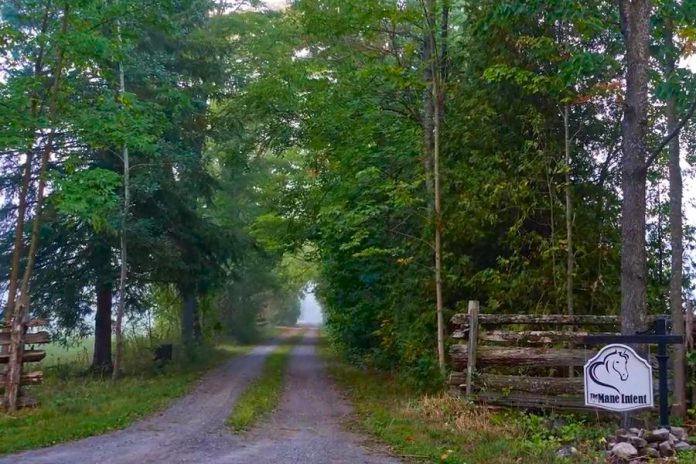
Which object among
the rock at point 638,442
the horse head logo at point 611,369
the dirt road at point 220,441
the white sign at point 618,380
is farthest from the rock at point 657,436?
the dirt road at point 220,441

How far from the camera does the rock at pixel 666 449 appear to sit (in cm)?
789

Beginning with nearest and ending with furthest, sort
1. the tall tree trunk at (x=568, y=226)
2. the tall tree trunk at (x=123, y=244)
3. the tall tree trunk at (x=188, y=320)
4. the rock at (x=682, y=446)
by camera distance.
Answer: the rock at (x=682, y=446), the tall tree trunk at (x=568, y=226), the tall tree trunk at (x=123, y=244), the tall tree trunk at (x=188, y=320)

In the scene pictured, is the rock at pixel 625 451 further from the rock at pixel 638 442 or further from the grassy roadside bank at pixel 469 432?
the grassy roadside bank at pixel 469 432

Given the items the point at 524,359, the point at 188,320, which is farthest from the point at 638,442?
the point at 188,320

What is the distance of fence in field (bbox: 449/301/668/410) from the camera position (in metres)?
10.9

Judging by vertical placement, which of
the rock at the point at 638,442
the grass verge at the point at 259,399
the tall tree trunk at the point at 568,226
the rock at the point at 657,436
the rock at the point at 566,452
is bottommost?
the grass verge at the point at 259,399

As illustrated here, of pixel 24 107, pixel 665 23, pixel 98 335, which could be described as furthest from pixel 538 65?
pixel 98 335

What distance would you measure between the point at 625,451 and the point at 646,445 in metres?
0.38

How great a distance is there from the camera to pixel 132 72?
1862 centimetres

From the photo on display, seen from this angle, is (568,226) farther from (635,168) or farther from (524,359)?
(635,168)

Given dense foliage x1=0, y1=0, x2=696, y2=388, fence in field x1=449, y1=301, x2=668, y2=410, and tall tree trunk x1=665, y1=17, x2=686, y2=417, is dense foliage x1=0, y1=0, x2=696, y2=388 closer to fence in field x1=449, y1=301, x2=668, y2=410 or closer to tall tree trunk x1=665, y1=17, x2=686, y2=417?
tall tree trunk x1=665, y1=17, x2=686, y2=417

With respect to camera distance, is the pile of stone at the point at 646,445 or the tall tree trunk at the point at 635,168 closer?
the pile of stone at the point at 646,445

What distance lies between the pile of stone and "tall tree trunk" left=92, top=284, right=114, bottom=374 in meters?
16.7

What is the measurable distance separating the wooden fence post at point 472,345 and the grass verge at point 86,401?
5.81 meters
